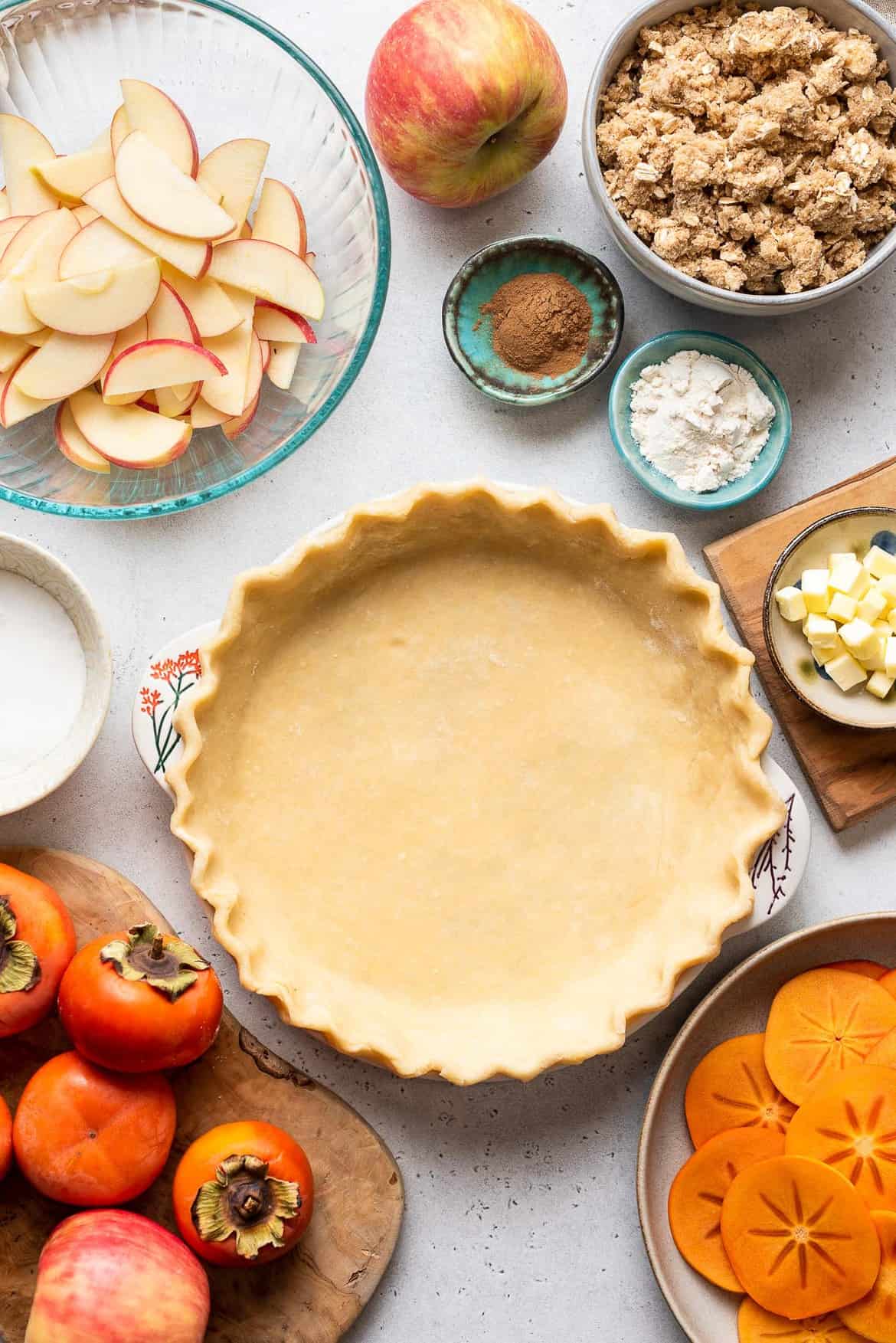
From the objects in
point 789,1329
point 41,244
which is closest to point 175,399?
Result: point 41,244

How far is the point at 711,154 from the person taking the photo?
4.94ft

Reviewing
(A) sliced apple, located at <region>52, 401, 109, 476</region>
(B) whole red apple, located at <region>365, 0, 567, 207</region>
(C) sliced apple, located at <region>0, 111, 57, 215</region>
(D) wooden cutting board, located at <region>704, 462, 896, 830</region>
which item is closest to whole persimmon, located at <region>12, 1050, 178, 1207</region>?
(A) sliced apple, located at <region>52, 401, 109, 476</region>

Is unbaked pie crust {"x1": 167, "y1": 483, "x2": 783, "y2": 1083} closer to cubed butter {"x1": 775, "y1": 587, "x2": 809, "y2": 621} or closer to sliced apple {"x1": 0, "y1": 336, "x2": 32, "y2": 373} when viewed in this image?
cubed butter {"x1": 775, "y1": 587, "x2": 809, "y2": 621}

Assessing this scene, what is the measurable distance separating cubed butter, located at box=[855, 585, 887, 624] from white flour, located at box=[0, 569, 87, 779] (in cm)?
106

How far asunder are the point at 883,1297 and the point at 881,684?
812 mm

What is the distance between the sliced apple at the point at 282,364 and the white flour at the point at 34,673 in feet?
1.41

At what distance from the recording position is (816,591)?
1.56 meters

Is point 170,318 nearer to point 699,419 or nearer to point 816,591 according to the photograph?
point 699,419

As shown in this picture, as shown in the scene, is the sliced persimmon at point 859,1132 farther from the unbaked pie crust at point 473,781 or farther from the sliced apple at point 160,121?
the sliced apple at point 160,121

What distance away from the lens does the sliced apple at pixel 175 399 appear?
1518mm

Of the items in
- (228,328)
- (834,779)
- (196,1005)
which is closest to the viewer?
(196,1005)

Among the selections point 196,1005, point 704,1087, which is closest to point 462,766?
point 196,1005

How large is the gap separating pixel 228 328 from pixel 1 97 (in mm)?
488

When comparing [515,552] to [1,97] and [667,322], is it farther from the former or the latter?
[1,97]
